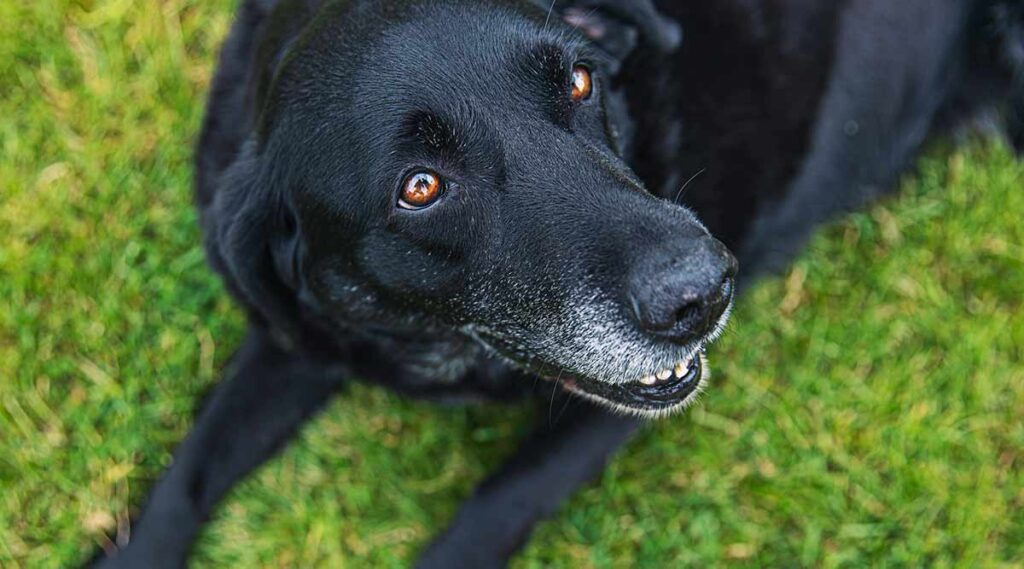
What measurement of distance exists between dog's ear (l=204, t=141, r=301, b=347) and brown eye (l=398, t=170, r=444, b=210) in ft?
1.11

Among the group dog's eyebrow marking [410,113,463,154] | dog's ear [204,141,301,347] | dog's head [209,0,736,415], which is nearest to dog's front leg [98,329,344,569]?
dog's ear [204,141,301,347]

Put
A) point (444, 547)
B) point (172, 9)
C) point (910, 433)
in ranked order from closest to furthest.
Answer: point (444, 547) → point (910, 433) → point (172, 9)

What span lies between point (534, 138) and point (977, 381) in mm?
1738

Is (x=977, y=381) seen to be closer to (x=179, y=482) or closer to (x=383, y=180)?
(x=383, y=180)

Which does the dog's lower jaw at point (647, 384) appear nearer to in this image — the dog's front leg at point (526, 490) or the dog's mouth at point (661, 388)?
the dog's mouth at point (661, 388)

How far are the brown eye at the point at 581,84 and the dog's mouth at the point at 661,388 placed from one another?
58 centimetres

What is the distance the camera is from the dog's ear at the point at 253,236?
224 cm

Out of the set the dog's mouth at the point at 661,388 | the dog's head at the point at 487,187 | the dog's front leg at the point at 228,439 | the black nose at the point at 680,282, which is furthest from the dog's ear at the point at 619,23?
the dog's front leg at the point at 228,439

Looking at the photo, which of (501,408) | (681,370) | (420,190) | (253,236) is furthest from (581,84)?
(501,408)

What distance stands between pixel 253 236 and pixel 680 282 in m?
0.96

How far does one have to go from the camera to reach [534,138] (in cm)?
201

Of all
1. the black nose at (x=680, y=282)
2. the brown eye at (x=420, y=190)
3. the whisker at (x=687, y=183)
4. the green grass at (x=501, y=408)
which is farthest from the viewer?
the green grass at (x=501, y=408)

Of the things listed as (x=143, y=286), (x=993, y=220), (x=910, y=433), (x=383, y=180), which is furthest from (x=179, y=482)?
(x=993, y=220)

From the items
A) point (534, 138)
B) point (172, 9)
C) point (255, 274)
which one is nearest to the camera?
point (534, 138)
